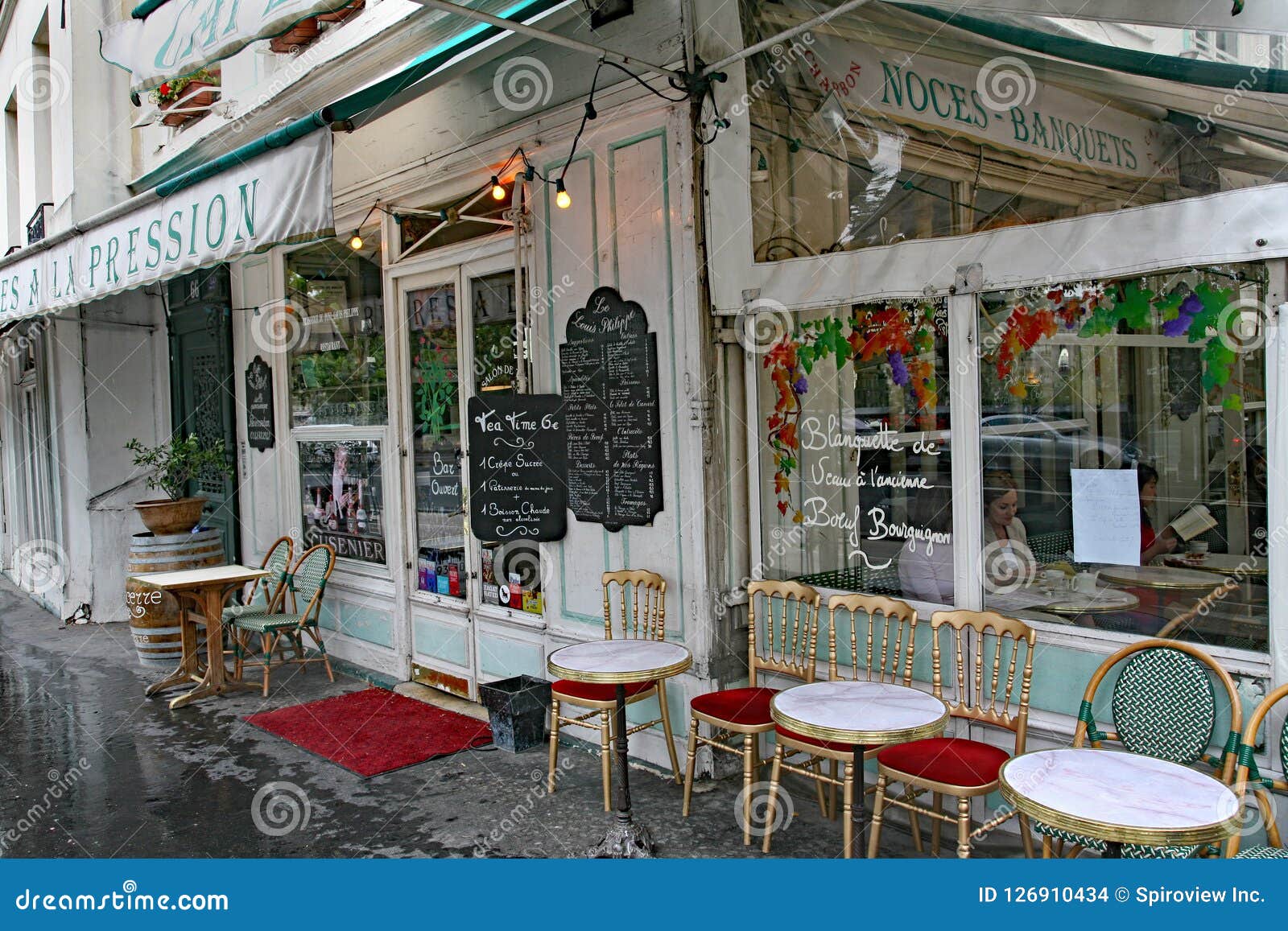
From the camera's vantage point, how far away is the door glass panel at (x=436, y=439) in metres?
6.25

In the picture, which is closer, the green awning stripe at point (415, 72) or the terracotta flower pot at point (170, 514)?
the green awning stripe at point (415, 72)

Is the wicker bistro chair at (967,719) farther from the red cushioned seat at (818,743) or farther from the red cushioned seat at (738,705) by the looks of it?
the red cushioned seat at (738,705)

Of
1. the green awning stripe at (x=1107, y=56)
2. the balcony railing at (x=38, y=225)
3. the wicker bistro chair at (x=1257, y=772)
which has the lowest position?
the wicker bistro chair at (x=1257, y=772)

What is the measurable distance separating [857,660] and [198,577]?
4.65m

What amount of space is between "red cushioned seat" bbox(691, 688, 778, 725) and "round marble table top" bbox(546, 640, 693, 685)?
0.19 meters

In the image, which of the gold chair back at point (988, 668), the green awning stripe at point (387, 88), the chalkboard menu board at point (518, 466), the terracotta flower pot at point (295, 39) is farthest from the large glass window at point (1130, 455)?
the terracotta flower pot at point (295, 39)

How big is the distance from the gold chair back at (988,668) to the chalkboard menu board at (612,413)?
1595 mm

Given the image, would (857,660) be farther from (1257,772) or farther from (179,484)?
(179,484)

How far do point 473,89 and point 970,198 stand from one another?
2916 millimetres

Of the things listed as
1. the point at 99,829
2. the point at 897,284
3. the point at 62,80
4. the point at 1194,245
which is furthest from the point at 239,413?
the point at 1194,245

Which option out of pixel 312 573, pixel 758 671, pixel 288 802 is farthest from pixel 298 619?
pixel 758 671

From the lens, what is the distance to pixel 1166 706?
3.26 meters

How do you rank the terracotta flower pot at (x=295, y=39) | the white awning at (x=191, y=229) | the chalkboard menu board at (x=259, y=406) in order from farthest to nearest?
the chalkboard menu board at (x=259, y=406)
the terracotta flower pot at (x=295, y=39)
the white awning at (x=191, y=229)

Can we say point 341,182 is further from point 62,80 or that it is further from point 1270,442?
point 1270,442
